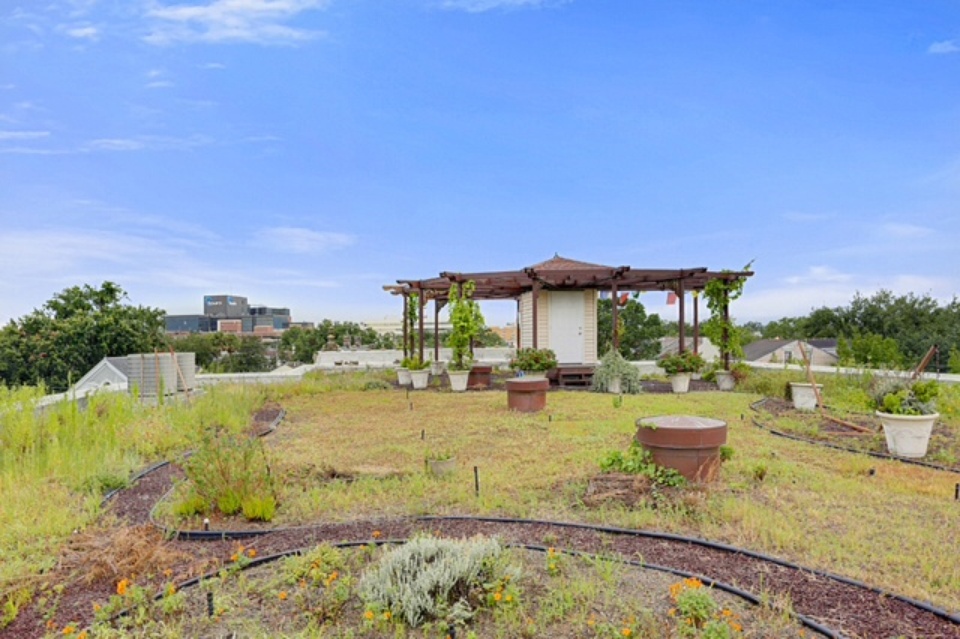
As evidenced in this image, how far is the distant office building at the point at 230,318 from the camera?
166 ft

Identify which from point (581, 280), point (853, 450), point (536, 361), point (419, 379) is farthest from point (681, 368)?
point (419, 379)

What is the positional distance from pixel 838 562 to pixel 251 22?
813 cm

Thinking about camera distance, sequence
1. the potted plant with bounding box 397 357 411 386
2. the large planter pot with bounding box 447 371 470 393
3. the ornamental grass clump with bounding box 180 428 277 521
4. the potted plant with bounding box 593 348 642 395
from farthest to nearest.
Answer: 1. the potted plant with bounding box 397 357 411 386
2. the large planter pot with bounding box 447 371 470 393
3. the potted plant with bounding box 593 348 642 395
4. the ornamental grass clump with bounding box 180 428 277 521

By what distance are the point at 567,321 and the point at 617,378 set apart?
282 cm

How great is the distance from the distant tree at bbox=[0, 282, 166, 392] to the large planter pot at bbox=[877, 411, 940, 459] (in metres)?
19.6

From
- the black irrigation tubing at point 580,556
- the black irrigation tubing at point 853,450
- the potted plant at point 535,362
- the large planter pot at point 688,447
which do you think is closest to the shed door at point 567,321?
the potted plant at point 535,362

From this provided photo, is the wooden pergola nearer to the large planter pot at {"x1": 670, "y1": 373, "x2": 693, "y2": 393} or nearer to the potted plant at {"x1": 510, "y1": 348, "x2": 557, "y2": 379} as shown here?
the potted plant at {"x1": 510, "y1": 348, "x2": 557, "y2": 379}

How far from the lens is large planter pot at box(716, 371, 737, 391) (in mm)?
11141

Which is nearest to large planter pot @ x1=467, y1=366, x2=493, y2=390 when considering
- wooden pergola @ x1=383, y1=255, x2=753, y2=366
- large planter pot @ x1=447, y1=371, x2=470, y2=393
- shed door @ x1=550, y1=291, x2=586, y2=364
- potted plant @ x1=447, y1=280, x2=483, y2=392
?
potted plant @ x1=447, y1=280, x2=483, y2=392

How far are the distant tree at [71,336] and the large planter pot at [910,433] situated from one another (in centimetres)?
1962

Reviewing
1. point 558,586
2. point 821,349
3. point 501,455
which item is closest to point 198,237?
point 501,455

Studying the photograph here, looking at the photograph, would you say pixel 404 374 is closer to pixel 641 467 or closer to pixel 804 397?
pixel 804 397

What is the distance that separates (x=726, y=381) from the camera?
1118cm

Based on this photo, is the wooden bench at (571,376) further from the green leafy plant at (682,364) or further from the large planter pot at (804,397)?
the large planter pot at (804,397)
